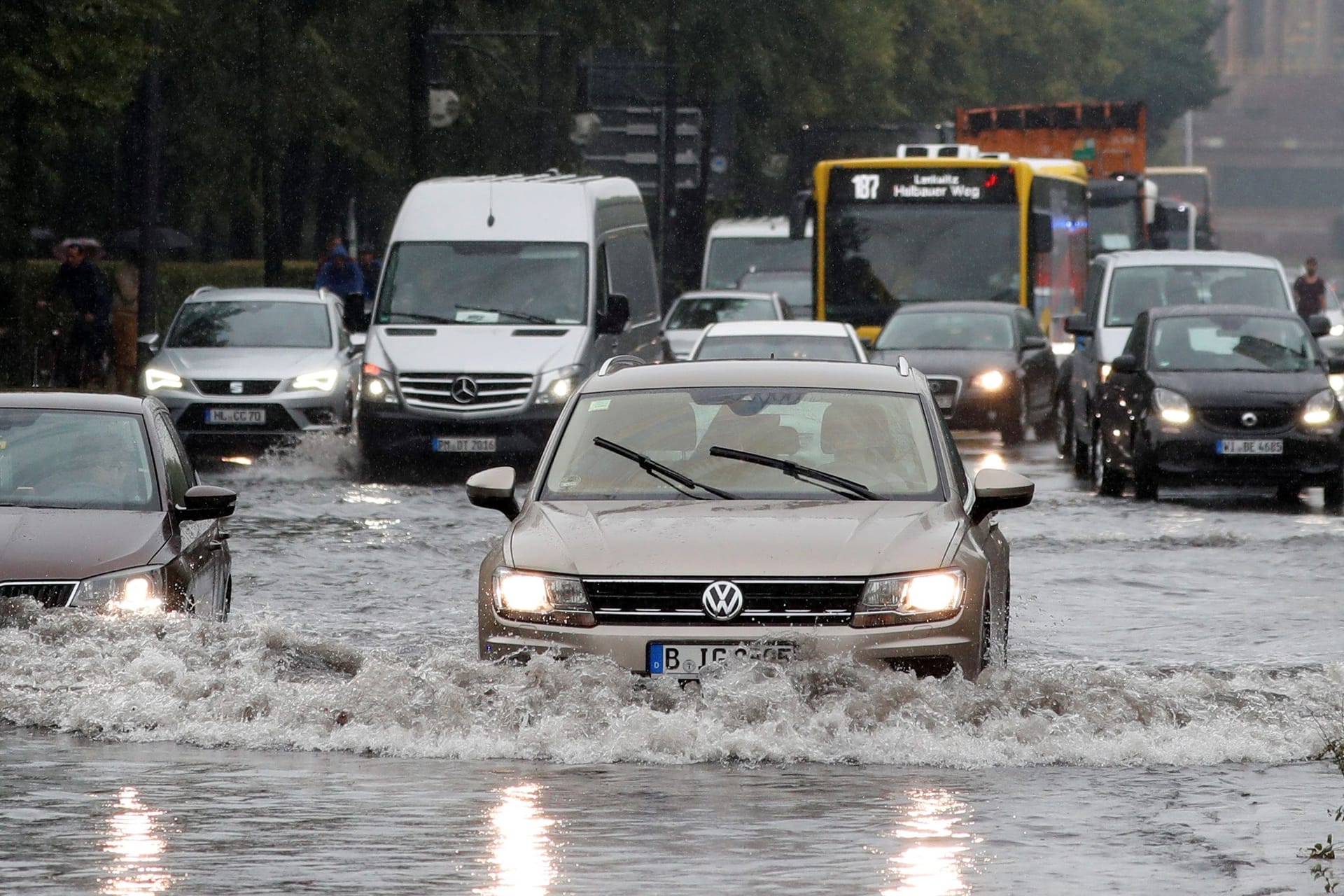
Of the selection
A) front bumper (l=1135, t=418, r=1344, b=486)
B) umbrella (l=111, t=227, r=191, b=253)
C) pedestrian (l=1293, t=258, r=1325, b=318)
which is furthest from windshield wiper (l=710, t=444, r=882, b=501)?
pedestrian (l=1293, t=258, r=1325, b=318)

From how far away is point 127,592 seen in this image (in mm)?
10523

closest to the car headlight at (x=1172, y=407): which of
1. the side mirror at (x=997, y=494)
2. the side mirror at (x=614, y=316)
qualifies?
the side mirror at (x=614, y=316)

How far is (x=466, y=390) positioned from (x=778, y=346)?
11.8 feet

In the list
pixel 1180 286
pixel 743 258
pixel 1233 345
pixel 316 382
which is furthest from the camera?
pixel 743 258

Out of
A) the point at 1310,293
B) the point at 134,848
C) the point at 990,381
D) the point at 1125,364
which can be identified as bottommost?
the point at 1310,293

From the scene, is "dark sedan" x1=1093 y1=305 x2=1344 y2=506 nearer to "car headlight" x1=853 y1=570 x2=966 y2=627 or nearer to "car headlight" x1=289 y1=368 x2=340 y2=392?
"car headlight" x1=289 y1=368 x2=340 y2=392

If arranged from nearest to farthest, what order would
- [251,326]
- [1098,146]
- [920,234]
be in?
[251,326] → [920,234] → [1098,146]

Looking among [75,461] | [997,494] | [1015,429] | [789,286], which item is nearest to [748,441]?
[997,494]

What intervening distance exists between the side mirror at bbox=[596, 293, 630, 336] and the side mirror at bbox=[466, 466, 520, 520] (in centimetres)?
1512

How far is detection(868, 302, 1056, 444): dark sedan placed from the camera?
2992 cm

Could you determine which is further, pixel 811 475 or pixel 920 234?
pixel 920 234

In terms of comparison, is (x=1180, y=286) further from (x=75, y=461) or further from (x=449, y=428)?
(x=75, y=461)

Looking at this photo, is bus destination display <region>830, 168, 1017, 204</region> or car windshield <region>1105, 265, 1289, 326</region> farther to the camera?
bus destination display <region>830, 168, 1017, 204</region>

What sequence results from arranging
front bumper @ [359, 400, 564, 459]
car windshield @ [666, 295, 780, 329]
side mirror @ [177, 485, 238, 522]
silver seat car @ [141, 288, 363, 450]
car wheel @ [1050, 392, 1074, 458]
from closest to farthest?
side mirror @ [177, 485, 238, 522], front bumper @ [359, 400, 564, 459], silver seat car @ [141, 288, 363, 450], car wheel @ [1050, 392, 1074, 458], car windshield @ [666, 295, 780, 329]
